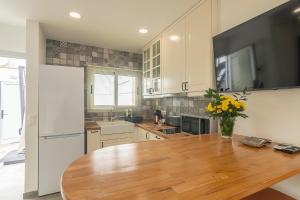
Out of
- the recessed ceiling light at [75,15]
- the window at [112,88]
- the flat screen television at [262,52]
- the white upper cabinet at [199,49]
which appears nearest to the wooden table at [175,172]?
the flat screen television at [262,52]

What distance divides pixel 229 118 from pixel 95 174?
114cm

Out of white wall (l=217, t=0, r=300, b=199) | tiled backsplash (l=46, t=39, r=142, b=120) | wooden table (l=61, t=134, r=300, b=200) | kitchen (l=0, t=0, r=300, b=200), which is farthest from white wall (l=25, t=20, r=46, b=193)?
white wall (l=217, t=0, r=300, b=199)

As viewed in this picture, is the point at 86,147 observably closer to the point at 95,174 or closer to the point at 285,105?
the point at 95,174

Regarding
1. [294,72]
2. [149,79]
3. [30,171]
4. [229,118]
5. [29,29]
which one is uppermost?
[29,29]

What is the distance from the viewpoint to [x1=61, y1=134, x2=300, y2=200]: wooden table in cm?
61

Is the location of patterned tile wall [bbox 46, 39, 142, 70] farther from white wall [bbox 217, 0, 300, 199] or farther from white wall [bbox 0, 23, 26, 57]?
white wall [bbox 217, 0, 300, 199]

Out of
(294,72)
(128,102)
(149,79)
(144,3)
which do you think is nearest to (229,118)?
(294,72)

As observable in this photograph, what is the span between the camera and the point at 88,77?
325 centimetres

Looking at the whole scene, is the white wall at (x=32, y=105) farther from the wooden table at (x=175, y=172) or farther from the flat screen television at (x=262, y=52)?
the flat screen television at (x=262, y=52)

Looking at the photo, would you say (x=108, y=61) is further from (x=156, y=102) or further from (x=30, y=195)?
(x=30, y=195)

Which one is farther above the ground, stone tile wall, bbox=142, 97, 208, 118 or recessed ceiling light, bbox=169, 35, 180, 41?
recessed ceiling light, bbox=169, 35, 180, 41

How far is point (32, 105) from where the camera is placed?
222 centimetres

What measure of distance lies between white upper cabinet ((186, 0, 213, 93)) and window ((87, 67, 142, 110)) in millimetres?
1883

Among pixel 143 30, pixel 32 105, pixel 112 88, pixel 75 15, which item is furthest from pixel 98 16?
pixel 112 88
